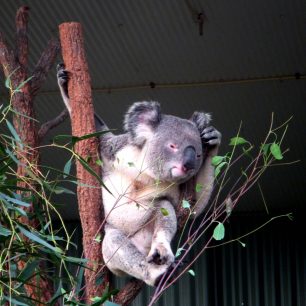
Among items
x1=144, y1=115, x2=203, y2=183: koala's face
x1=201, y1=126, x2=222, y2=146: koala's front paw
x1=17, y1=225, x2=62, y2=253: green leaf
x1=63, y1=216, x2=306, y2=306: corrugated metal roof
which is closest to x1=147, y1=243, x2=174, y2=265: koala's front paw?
x1=144, y1=115, x2=203, y2=183: koala's face

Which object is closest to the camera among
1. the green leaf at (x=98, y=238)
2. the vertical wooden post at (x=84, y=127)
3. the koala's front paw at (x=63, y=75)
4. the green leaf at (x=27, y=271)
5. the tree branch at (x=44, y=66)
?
the green leaf at (x=27, y=271)

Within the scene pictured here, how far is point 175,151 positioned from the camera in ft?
12.8

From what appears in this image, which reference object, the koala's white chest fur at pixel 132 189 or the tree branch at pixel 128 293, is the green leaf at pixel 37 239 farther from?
the koala's white chest fur at pixel 132 189

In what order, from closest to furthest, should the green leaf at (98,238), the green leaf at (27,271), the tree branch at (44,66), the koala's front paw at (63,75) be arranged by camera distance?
1. the green leaf at (27,271)
2. the green leaf at (98,238)
3. the koala's front paw at (63,75)
4. the tree branch at (44,66)

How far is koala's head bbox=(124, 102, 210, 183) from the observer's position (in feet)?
12.6

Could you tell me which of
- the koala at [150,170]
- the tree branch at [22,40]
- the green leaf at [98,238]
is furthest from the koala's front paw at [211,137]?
A: the tree branch at [22,40]

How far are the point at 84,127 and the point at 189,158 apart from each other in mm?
476

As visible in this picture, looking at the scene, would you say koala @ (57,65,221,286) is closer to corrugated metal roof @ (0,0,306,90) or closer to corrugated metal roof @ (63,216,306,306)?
corrugated metal roof @ (0,0,306,90)

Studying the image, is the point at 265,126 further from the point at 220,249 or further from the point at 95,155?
the point at 95,155

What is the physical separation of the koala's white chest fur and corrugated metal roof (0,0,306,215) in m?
1.26

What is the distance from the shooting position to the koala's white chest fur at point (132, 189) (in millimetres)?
3918

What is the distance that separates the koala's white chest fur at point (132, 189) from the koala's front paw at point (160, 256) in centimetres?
27

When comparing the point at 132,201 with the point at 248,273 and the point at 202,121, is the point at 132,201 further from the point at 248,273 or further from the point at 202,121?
the point at 248,273

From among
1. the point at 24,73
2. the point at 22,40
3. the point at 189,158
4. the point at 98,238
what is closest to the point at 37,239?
the point at 98,238
